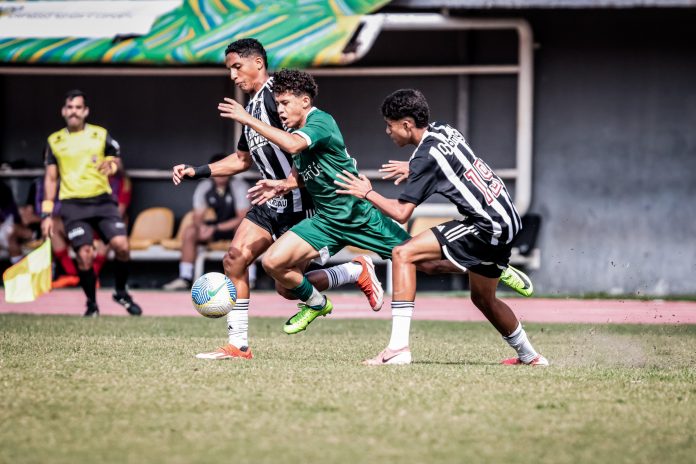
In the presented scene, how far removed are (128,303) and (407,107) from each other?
6.12 meters

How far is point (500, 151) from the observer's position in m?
18.1

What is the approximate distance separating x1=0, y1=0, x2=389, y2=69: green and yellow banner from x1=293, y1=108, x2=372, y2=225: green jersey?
7.34m

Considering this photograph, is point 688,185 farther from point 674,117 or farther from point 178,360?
point 178,360

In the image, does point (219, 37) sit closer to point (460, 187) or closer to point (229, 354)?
point (229, 354)

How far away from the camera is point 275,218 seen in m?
9.24

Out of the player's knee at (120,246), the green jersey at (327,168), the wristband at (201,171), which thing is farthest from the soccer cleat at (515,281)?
the player's knee at (120,246)

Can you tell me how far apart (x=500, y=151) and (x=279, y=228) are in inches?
367

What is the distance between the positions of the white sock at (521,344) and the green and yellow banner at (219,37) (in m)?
8.19

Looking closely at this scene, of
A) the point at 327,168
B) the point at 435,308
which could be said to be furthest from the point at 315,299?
the point at 435,308

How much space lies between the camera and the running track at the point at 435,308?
44.7ft

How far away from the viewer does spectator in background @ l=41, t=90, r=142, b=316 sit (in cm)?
1288

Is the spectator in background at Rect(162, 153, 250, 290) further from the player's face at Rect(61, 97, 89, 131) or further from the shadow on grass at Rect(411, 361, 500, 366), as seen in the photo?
the shadow on grass at Rect(411, 361, 500, 366)

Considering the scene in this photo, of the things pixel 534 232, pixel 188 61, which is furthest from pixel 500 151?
pixel 188 61

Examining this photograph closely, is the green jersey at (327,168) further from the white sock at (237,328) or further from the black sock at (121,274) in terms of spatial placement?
the black sock at (121,274)
